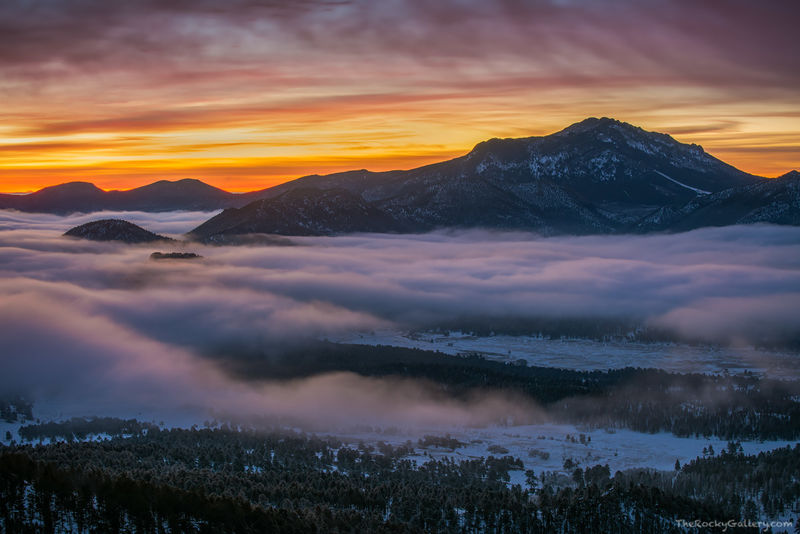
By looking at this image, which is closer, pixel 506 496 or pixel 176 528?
pixel 176 528

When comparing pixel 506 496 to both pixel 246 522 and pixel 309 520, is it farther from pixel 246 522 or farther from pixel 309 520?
pixel 246 522

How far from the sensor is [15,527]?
11175cm

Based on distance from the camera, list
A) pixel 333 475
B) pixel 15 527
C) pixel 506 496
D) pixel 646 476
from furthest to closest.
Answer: pixel 646 476 → pixel 333 475 → pixel 506 496 → pixel 15 527

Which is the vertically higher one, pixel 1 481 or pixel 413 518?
pixel 1 481

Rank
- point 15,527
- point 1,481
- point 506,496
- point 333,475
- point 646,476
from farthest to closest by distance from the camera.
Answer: point 646,476 → point 333,475 → point 506,496 → point 1,481 → point 15,527

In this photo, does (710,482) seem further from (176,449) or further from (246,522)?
(176,449)

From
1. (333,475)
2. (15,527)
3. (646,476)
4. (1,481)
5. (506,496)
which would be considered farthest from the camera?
(646,476)

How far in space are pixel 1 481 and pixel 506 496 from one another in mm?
85982

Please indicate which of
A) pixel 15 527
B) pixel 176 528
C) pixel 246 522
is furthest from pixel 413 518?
pixel 15 527

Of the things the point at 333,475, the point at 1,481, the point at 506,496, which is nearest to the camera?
the point at 1,481

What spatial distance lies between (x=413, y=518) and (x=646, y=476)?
64.8 metres

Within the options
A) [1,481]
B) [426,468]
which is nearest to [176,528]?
[1,481]

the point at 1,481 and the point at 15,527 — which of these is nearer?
the point at 15,527

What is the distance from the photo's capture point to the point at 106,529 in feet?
379
